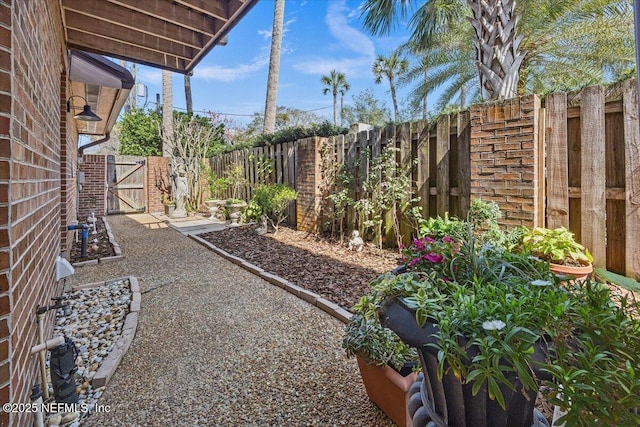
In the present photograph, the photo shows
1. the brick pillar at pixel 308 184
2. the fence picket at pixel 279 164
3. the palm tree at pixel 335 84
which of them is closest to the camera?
the brick pillar at pixel 308 184

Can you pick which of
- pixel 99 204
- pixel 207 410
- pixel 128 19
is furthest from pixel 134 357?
pixel 99 204

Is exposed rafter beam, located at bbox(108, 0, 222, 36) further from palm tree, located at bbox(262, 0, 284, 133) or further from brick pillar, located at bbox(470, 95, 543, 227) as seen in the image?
palm tree, located at bbox(262, 0, 284, 133)

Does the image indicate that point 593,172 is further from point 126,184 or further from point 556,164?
point 126,184

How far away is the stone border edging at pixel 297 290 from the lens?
2.54 metres

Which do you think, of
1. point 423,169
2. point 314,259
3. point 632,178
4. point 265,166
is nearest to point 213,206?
point 265,166

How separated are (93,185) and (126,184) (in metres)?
1.13

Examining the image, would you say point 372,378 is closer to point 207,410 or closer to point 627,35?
point 207,410

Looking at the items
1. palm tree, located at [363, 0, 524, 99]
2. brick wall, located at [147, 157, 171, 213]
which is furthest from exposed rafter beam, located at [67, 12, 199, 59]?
brick wall, located at [147, 157, 171, 213]

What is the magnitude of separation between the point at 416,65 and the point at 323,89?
14.1 m

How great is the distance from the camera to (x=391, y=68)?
730 inches

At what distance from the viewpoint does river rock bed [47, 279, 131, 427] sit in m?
1.65

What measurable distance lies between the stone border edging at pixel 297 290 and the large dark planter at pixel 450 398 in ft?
4.64

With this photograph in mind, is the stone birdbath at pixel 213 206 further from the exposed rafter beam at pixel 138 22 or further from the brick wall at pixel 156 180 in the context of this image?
the exposed rafter beam at pixel 138 22

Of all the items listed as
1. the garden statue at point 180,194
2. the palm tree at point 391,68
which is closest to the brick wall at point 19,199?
the garden statue at point 180,194
